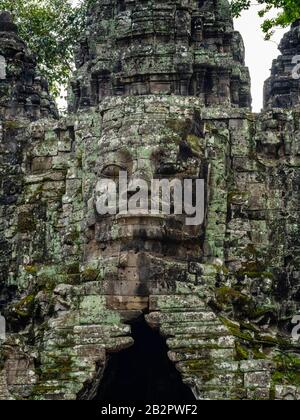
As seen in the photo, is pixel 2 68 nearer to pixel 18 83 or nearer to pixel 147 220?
pixel 18 83

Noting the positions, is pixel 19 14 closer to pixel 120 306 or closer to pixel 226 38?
pixel 226 38

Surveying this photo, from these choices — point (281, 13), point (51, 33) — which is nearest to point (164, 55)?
point (281, 13)

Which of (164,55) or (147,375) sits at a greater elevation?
(164,55)

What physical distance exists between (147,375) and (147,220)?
129 inches

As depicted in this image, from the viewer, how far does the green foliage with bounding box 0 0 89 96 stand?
3862cm

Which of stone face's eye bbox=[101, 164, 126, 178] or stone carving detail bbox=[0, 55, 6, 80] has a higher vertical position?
stone carving detail bbox=[0, 55, 6, 80]

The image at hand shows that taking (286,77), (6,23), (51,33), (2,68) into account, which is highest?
(51,33)

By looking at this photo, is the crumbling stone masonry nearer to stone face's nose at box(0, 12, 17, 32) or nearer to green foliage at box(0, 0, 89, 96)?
stone face's nose at box(0, 12, 17, 32)

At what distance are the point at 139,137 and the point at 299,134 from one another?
10.1 feet

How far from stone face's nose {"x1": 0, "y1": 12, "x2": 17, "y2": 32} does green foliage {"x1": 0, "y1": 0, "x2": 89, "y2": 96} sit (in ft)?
23.9

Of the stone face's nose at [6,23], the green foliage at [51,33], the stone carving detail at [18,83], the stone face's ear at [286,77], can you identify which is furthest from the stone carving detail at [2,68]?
the green foliage at [51,33]

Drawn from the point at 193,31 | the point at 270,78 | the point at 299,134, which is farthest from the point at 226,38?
the point at 270,78

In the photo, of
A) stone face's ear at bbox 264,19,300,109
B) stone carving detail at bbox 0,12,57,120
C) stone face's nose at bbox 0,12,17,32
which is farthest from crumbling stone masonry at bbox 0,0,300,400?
stone face's ear at bbox 264,19,300,109

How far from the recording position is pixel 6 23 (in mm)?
31000
